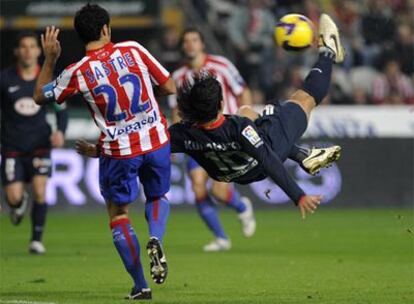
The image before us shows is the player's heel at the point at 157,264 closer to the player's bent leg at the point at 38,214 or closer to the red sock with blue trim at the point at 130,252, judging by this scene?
the red sock with blue trim at the point at 130,252

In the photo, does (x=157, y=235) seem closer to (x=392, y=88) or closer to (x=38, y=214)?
(x=38, y=214)

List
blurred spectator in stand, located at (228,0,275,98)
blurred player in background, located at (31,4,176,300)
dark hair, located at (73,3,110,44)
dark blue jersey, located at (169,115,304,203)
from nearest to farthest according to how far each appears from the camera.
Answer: dark blue jersey, located at (169,115,304,203) → dark hair, located at (73,3,110,44) → blurred player in background, located at (31,4,176,300) → blurred spectator in stand, located at (228,0,275,98)

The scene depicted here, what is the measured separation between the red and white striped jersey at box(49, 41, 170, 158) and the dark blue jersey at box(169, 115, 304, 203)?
257mm

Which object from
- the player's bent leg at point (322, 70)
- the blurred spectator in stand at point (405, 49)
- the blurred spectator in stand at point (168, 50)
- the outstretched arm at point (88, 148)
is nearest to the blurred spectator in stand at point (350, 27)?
the blurred spectator in stand at point (405, 49)

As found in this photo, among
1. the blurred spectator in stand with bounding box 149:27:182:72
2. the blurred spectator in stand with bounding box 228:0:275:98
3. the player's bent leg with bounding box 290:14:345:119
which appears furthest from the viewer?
the blurred spectator in stand with bounding box 228:0:275:98

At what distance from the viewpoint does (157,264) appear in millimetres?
10273

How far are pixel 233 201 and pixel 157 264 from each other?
6665mm

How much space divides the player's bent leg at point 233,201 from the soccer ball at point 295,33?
4.29 m

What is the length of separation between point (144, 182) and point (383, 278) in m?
2.96

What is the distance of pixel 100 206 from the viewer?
2292 cm

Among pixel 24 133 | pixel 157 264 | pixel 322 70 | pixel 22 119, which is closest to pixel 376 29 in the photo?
pixel 22 119

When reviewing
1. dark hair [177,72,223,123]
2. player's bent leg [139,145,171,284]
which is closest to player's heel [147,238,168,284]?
player's bent leg [139,145,171,284]

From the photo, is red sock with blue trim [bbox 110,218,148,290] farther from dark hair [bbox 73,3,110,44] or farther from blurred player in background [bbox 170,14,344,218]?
dark hair [bbox 73,3,110,44]

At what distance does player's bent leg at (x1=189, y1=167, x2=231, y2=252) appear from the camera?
16391mm
